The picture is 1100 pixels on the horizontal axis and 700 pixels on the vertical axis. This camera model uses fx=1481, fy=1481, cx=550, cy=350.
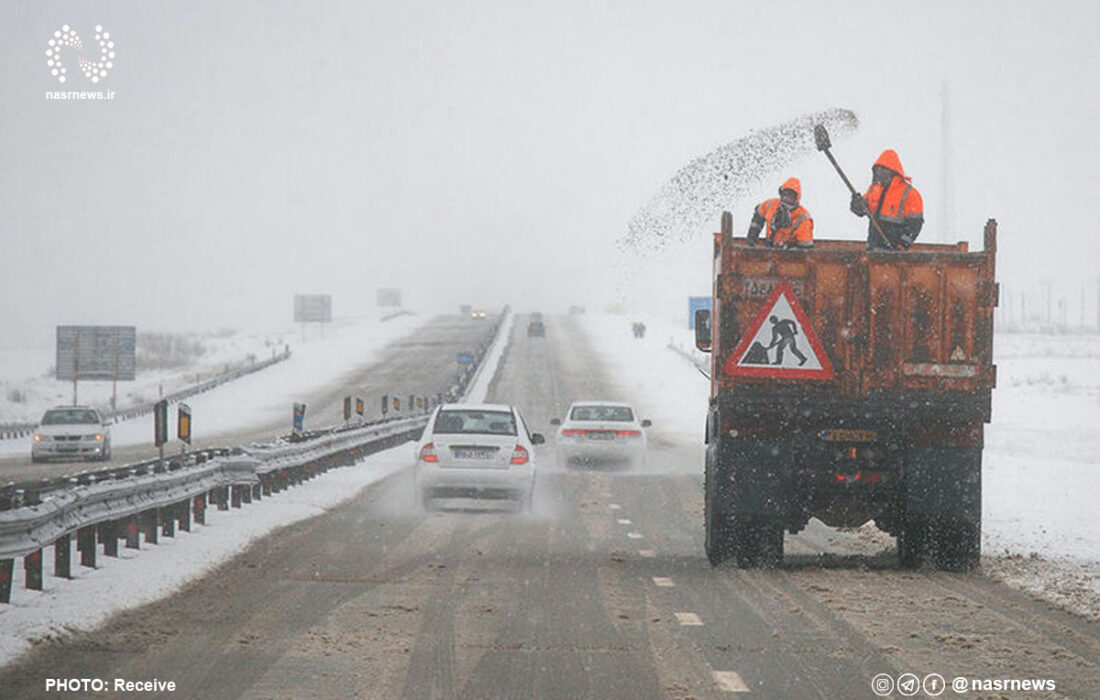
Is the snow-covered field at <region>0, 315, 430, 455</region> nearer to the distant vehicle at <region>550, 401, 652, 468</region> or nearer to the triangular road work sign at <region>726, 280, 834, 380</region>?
the distant vehicle at <region>550, 401, 652, 468</region>

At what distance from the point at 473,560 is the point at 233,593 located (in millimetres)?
3081

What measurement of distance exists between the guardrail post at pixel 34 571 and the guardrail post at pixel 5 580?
0.72 m

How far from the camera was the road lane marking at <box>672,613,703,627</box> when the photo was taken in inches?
398

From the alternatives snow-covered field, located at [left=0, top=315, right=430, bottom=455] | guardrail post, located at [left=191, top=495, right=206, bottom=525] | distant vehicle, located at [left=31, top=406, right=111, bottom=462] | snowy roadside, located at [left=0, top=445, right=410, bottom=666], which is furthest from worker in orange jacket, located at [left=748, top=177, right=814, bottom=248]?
snow-covered field, located at [left=0, top=315, right=430, bottom=455]

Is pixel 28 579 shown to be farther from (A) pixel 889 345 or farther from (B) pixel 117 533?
(A) pixel 889 345

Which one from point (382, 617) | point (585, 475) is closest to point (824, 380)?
point (382, 617)

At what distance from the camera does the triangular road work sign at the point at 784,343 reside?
42.5 ft

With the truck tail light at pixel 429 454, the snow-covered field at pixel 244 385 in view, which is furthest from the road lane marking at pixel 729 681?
the snow-covered field at pixel 244 385

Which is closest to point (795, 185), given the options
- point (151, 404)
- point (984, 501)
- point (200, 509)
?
point (200, 509)

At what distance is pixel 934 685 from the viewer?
7941mm

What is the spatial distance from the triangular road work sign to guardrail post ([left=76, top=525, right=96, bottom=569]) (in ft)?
19.5

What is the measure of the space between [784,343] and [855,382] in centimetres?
75

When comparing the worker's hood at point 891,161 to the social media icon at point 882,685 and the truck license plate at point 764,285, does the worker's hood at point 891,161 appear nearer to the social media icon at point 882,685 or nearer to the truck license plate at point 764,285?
the truck license plate at point 764,285

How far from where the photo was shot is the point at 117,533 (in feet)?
45.8
